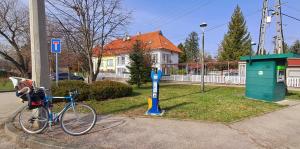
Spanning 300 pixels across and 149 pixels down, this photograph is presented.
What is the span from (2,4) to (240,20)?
41.7 m

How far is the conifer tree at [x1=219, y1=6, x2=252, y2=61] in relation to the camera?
44.8 metres

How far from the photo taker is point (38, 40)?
16.0ft

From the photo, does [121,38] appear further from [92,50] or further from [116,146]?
[116,146]

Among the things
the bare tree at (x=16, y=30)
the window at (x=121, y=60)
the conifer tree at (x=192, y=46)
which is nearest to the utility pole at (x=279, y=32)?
the bare tree at (x=16, y=30)

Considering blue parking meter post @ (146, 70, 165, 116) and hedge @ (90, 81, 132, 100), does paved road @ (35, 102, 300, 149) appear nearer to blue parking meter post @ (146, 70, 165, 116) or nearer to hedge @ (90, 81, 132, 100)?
blue parking meter post @ (146, 70, 165, 116)

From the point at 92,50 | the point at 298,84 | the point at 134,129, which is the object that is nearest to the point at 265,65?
the point at 134,129

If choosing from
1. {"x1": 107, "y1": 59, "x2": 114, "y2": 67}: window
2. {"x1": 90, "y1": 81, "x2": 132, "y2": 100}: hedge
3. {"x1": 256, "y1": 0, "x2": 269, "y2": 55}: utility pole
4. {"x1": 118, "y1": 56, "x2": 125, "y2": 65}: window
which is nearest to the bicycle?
{"x1": 90, "y1": 81, "x2": 132, "y2": 100}: hedge

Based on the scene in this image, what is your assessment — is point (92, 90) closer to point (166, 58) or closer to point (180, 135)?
point (180, 135)

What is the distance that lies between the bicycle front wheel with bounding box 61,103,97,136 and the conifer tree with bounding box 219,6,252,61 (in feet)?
143

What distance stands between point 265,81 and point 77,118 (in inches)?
322

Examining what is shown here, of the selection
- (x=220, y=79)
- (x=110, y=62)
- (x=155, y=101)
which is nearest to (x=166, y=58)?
(x=110, y=62)

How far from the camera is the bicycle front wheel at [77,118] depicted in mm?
4758

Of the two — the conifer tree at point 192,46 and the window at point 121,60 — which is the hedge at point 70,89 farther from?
the conifer tree at point 192,46

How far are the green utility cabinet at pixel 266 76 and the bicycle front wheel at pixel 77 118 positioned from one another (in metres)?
7.90
